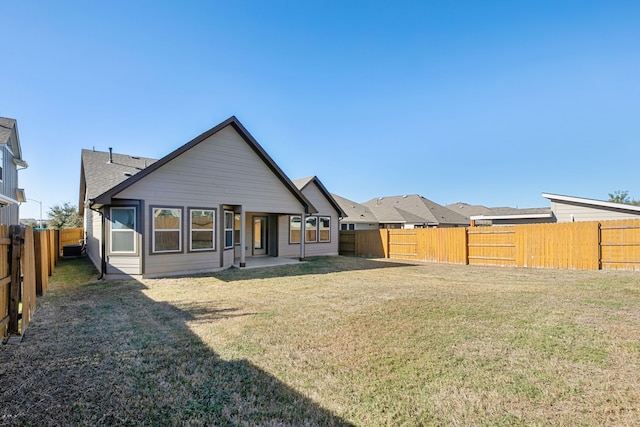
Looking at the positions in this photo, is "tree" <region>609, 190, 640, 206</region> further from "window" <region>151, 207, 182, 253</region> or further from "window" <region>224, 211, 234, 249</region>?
"window" <region>151, 207, 182, 253</region>

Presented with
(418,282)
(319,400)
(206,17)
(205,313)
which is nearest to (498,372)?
(319,400)

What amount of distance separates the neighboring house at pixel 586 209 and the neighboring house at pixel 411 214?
1182 centimetres

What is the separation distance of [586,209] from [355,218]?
1543 cm

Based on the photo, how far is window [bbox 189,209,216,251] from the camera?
11.1 metres

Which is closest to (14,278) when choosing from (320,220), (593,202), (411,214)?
(320,220)

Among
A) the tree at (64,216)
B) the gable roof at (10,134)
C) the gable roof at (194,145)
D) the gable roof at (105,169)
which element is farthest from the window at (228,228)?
the tree at (64,216)

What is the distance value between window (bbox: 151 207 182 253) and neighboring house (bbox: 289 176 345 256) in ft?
25.8

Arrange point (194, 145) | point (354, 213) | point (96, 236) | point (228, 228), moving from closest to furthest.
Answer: point (194, 145) → point (228, 228) → point (96, 236) → point (354, 213)

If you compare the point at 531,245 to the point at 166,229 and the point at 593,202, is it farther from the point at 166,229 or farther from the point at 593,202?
the point at 166,229

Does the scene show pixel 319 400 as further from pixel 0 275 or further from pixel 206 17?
pixel 206 17

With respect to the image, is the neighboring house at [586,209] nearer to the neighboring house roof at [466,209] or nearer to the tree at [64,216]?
the neighboring house roof at [466,209]

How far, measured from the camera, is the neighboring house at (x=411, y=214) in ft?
96.6

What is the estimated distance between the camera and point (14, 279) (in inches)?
183

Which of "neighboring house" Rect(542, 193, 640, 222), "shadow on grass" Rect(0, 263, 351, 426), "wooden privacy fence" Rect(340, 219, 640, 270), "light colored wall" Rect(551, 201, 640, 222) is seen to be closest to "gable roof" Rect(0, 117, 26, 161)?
"shadow on grass" Rect(0, 263, 351, 426)
